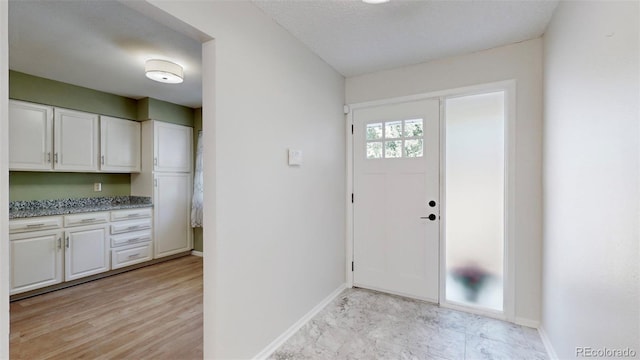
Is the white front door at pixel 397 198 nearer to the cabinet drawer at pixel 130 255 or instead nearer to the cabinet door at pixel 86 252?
the cabinet drawer at pixel 130 255

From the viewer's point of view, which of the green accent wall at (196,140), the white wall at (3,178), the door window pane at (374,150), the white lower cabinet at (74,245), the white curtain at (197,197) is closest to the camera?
the white wall at (3,178)

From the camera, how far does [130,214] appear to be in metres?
3.94

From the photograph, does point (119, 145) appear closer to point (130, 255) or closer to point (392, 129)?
point (130, 255)

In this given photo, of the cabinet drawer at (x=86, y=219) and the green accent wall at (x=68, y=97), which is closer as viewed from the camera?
the green accent wall at (x=68, y=97)

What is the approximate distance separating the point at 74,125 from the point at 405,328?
14.7 feet

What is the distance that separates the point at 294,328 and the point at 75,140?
3620 mm

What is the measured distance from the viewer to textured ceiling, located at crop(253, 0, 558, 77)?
6.39 feet

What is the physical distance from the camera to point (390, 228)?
121 inches

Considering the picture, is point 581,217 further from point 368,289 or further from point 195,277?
point 195,277

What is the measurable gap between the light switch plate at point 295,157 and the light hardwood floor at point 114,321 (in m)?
1.60

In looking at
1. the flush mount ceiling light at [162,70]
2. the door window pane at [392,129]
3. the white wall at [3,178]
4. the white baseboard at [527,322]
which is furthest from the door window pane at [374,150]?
the white wall at [3,178]

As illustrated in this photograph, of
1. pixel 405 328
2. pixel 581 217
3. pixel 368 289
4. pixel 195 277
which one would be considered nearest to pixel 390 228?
pixel 368 289

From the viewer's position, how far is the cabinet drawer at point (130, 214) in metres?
3.78

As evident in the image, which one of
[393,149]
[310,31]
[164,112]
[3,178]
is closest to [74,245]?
[164,112]
